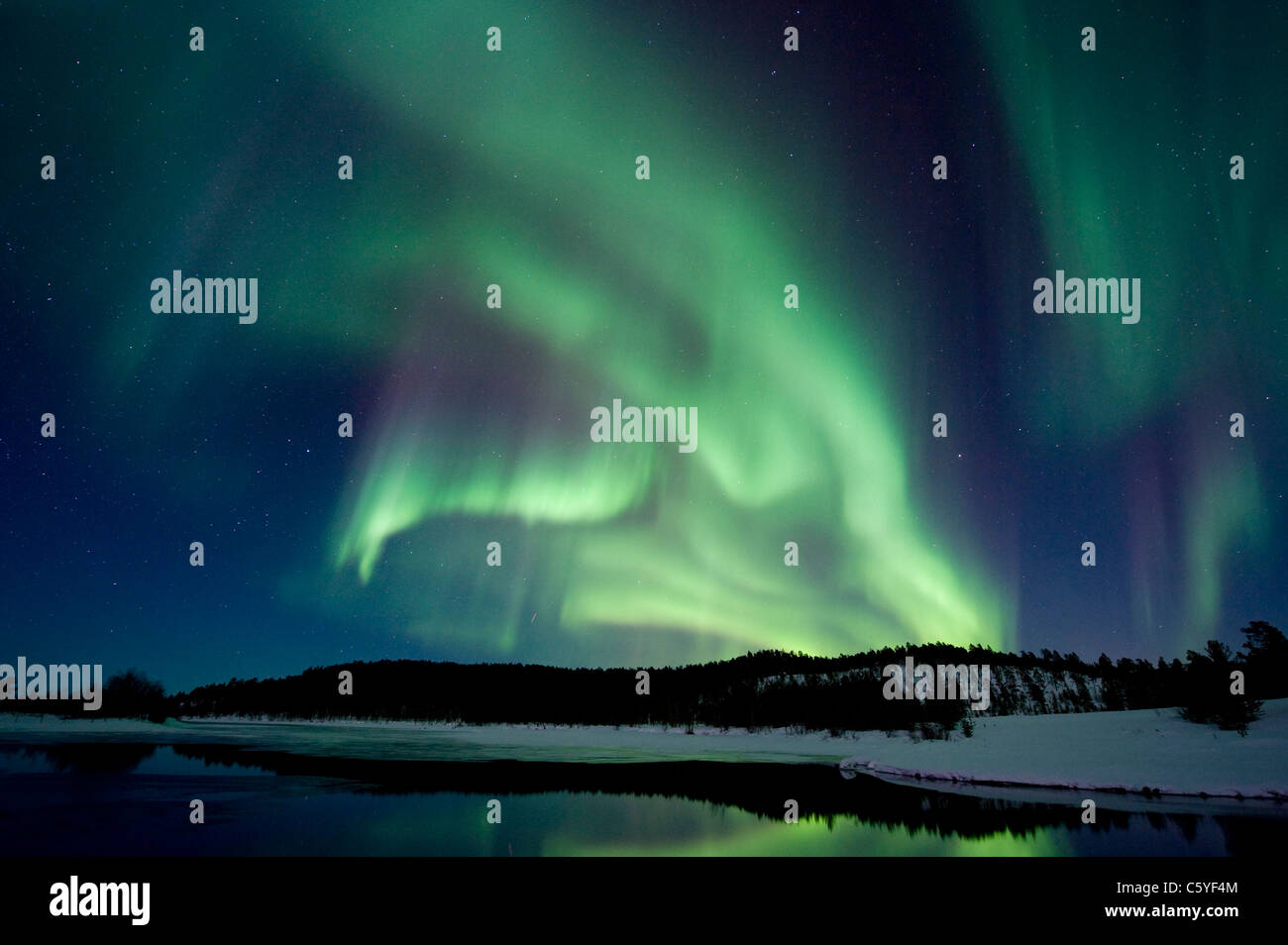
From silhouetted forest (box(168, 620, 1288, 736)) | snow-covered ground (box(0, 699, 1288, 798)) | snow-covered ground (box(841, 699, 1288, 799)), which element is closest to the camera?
snow-covered ground (box(841, 699, 1288, 799))

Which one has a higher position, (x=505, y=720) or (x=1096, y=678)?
(x=505, y=720)

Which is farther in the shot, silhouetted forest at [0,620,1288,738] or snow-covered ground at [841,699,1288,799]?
silhouetted forest at [0,620,1288,738]

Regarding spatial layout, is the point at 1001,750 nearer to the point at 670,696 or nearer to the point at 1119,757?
the point at 1119,757

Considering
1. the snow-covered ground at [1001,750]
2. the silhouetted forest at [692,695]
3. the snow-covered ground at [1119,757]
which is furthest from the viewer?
the silhouetted forest at [692,695]

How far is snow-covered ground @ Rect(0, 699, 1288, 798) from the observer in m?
25.5

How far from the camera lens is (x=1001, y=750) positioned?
36.4 metres

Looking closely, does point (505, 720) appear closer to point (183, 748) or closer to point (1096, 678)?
point (183, 748)

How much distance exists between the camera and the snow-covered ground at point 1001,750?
25.5 m

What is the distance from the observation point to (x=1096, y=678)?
18562cm

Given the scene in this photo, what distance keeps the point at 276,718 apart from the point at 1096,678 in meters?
180

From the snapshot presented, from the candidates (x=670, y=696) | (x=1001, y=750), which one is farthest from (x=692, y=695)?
(x=1001, y=750)

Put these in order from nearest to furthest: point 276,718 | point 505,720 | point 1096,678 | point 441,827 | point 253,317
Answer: point 441,827 < point 253,317 < point 505,720 < point 276,718 < point 1096,678

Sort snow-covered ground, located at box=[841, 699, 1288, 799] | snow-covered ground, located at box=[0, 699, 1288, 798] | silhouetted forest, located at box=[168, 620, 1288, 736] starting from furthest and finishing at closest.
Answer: silhouetted forest, located at box=[168, 620, 1288, 736] < snow-covered ground, located at box=[0, 699, 1288, 798] < snow-covered ground, located at box=[841, 699, 1288, 799]
